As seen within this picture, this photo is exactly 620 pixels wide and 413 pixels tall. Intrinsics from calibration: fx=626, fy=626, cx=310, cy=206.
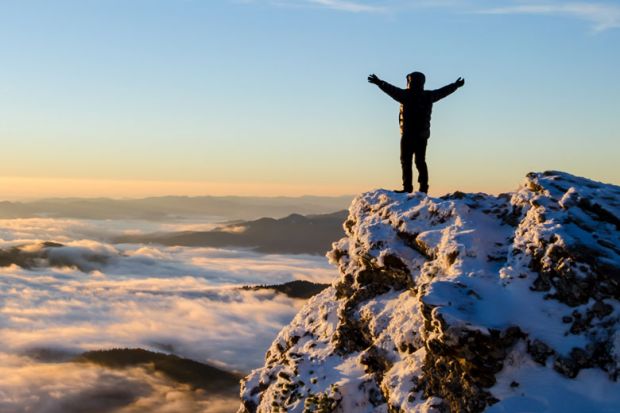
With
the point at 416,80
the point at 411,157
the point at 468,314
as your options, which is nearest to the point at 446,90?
the point at 416,80

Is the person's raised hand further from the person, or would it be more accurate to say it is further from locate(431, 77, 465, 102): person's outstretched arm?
locate(431, 77, 465, 102): person's outstretched arm

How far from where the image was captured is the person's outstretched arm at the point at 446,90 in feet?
58.1

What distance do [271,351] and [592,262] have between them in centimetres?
970

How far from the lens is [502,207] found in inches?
551

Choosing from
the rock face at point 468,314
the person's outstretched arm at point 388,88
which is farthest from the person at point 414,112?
the rock face at point 468,314

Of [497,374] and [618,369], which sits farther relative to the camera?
[497,374]

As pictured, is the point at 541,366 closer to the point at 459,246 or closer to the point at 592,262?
the point at 592,262

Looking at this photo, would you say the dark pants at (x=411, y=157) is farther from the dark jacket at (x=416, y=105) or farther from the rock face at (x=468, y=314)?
the rock face at (x=468, y=314)

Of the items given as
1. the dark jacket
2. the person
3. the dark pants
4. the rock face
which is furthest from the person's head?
the rock face

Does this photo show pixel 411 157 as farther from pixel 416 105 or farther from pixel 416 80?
pixel 416 80

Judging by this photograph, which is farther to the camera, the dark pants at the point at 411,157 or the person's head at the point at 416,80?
the dark pants at the point at 411,157

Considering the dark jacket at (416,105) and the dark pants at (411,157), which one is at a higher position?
the dark jacket at (416,105)

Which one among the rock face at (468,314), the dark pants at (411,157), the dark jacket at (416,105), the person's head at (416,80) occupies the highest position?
the person's head at (416,80)

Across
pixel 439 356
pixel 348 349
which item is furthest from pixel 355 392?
pixel 439 356
